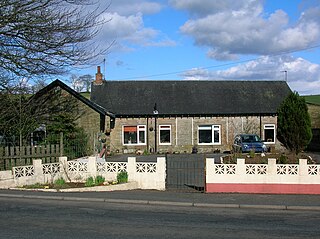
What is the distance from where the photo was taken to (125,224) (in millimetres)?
9828

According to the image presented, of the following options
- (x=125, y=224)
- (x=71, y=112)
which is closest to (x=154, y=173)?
(x=125, y=224)

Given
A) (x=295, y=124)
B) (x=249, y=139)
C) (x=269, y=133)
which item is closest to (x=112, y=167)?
(x=295, y=124)

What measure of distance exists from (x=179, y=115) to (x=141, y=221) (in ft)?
90.0

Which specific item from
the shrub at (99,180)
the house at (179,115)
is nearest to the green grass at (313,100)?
the house at (179,115)

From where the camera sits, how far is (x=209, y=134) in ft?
125

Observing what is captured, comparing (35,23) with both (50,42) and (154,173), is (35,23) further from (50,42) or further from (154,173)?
(154,173)

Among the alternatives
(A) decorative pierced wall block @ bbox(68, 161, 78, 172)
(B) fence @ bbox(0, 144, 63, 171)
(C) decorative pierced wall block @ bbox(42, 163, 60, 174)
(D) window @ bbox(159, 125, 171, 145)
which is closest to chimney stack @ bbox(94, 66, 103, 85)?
(D) window @ bbox(159, 125, 171, 145)

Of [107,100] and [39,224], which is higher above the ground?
[107,100]

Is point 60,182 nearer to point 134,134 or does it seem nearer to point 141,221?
point 141,221

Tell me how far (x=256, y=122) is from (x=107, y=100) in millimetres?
12725

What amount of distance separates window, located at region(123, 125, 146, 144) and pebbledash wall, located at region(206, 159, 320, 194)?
70.6ft

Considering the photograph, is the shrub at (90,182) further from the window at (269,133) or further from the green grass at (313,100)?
the green grass at (313,100)

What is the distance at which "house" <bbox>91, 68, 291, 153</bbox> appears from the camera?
3694cm

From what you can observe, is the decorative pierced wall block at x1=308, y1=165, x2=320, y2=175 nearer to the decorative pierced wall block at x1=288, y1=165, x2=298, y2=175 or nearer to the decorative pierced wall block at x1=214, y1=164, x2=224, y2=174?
the decorative pierced wall block at x1=288, y1=165, x2=298, y2=175
